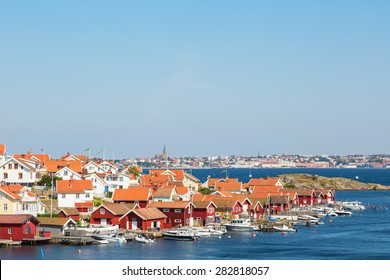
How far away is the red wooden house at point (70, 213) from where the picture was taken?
46.6 metres

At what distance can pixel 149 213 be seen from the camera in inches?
1866

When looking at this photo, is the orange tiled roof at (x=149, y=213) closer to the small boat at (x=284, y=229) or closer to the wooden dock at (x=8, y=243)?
the small boat at (x=284, y=229)

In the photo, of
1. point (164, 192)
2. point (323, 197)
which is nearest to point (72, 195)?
point (164, 192)

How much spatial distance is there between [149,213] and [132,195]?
6.71 m

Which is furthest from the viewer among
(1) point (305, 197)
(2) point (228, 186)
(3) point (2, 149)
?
(1) point (305, 197)

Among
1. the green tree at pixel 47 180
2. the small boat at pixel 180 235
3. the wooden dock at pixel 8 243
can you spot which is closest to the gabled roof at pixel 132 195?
the green tree at pixel 47 180

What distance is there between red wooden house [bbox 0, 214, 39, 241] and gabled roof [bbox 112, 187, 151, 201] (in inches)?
539

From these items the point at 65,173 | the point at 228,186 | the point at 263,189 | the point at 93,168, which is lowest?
the point at 263,189

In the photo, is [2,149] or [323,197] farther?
[323,197]

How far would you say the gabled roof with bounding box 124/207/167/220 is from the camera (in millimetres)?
46344

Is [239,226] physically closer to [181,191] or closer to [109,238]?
[181,191]

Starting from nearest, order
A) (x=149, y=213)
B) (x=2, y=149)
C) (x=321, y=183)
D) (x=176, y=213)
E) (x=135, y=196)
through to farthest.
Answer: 1. (x=149, y=213)
2. (x=176, y=213)
3. (x=135, y=196)
4. (x=2, y=149)
5. (x=321, y=183)
